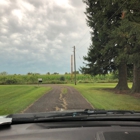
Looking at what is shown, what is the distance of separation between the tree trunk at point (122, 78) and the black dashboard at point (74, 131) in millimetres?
28921

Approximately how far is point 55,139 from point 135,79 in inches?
946

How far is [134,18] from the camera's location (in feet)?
58.6

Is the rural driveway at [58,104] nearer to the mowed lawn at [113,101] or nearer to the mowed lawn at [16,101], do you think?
the mowed lawn at [16,101]

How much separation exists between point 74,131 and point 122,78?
100ft

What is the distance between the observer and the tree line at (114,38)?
1780 cm

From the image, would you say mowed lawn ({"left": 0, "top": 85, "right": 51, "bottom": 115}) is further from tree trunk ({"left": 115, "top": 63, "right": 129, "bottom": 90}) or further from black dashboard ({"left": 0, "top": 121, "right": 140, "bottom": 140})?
tree trunk ({"left": 115, "top": 63, "right": 129, "bottom": 90})

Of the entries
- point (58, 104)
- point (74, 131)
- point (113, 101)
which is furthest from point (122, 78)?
point (74, 131)

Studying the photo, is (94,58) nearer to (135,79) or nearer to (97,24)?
(97,24)

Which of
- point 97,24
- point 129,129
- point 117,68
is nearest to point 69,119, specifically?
point 129,129

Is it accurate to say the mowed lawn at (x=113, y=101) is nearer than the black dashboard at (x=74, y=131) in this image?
No

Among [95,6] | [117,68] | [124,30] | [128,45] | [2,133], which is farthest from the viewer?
[117,68]

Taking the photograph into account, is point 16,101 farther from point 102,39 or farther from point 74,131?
point 74,131

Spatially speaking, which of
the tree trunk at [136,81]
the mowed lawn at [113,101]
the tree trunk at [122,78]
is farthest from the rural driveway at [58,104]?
the tree trunk at [122,78]

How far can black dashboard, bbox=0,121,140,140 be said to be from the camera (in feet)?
6.25
